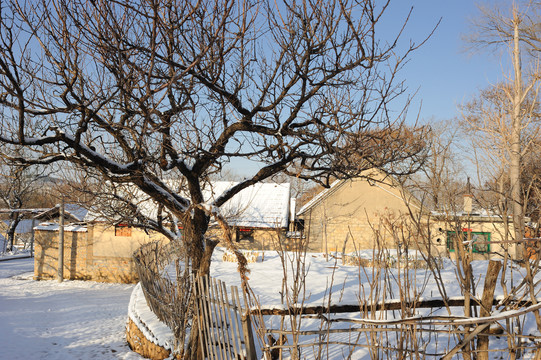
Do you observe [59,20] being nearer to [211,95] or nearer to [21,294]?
[211,95]

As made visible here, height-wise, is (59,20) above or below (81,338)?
above

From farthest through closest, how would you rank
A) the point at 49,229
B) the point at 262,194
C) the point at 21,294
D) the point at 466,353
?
the point at 262,194 < the point at 49,229 < the point at 21,294 < the point at 466,353

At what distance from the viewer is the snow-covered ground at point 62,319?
9094 millimetres

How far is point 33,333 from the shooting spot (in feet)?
34.9

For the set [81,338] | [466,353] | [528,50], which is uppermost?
[528,50]

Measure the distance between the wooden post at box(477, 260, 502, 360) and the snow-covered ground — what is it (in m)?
7.71

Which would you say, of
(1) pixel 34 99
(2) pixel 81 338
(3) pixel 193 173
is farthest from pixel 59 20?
(2) pixel 81 338

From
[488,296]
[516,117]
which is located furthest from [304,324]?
[516,117]

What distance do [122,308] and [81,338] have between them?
369 cm

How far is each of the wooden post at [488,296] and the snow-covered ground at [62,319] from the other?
25.3 ft

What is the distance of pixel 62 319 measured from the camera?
12.3 meters

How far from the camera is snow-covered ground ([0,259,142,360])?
9.09 m

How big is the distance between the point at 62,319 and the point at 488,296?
1315 cm

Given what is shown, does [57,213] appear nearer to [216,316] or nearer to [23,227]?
[216,316]
